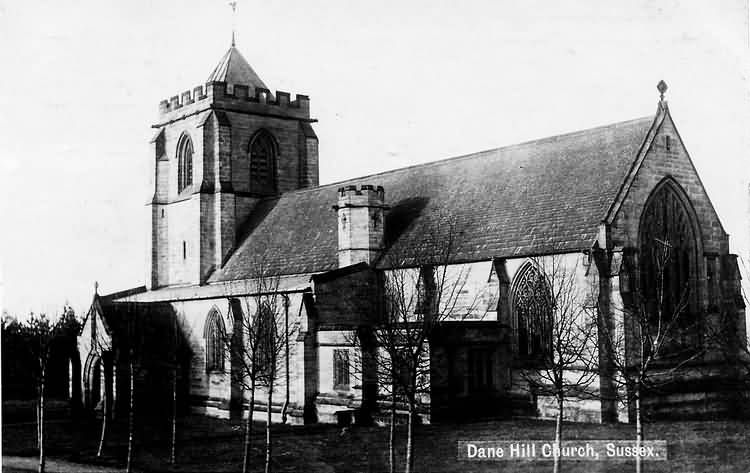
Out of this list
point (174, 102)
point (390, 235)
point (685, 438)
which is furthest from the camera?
point (174, 102)

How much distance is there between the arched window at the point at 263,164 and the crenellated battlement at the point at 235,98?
6.66ft

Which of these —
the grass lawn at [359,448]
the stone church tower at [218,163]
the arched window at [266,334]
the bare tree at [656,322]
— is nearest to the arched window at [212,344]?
the stone church tower at [218,163]

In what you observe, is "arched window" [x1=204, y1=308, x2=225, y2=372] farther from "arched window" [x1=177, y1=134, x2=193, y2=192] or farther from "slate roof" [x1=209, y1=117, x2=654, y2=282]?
"arched window" [x1=177, y1=134, x2=193, y2=192]

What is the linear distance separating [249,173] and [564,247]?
26792 millimetres

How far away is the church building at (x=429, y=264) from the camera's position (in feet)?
108

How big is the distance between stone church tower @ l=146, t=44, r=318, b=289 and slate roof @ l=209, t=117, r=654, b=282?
12.6 feet

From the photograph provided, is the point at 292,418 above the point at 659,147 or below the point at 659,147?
below

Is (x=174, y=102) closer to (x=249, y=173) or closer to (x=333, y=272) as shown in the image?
(x=249, y=173)

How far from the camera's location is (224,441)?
3266cm

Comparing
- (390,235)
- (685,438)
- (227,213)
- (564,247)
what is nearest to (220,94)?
(227,213)

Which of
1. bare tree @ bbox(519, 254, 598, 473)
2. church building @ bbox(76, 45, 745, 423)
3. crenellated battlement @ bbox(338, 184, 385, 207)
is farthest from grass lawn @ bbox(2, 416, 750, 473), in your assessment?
crenellated battlement @ bbox(338, 184, 385, 207)

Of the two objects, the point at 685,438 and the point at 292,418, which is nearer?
the point at 685,438

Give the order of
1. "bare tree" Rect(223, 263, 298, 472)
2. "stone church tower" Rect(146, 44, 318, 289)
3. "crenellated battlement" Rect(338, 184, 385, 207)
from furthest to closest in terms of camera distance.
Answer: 1. "stone church tower" Rect(146, 44, 318, 289)
2. "crenellated battlement" Rect(338, 184, 385, 207)
3. "bare tree" Rect(223, 263, 298, 472)

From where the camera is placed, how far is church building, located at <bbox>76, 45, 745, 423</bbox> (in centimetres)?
3294
